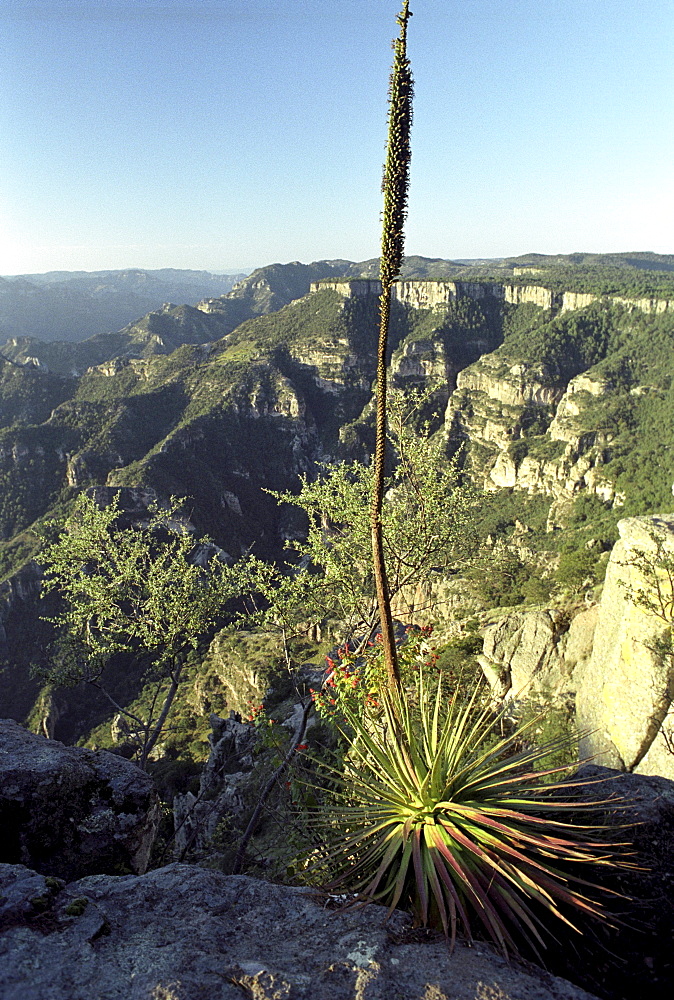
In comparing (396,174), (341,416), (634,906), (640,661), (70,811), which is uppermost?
(396,174)

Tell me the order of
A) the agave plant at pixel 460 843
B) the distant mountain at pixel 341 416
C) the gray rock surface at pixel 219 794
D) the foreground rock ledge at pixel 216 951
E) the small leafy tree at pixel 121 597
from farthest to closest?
1. the distant mountain at pixel 341 416
2. the gray rock surface at pixel 219 794
3. the small leafy tree at pixel 121 597
4. the agave plant at pixel 460 843
5. the foreground rock ledge at pixel 216 951

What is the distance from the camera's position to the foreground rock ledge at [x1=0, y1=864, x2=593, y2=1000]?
2266mm

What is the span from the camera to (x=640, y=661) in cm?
905

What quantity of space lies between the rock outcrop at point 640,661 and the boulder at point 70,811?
7560mm

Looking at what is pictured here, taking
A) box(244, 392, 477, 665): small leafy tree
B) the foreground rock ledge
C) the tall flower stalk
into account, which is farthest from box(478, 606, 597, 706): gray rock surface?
the tall flower stalk

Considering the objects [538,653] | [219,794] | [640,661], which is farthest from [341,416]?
[640,661]

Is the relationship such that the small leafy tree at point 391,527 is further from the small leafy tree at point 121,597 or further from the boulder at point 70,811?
the boulder at point 70,811

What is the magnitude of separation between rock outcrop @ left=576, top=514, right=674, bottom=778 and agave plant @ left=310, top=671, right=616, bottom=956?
17.7 ft

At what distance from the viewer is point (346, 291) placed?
525 feet

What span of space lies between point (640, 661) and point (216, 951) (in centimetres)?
892

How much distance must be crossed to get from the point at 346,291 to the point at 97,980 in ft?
565

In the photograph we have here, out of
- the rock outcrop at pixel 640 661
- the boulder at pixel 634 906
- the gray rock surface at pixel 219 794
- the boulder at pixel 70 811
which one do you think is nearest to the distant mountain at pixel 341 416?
the gray rock surface at pixel 219 794

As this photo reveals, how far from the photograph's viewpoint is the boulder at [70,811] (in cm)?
399

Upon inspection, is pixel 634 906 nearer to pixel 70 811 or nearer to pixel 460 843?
pixel 460 843
